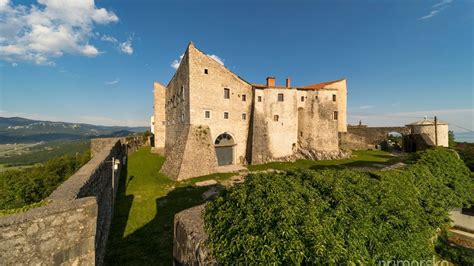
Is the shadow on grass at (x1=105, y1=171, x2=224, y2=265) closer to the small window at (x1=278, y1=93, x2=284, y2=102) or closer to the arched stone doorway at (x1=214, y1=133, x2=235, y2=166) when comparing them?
the arched stone doorway at (x1=214, y1=133, x2=235, y2=166)

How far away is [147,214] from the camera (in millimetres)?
11242

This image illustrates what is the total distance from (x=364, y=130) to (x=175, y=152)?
3587cm

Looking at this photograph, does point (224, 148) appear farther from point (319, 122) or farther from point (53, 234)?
point (53, 234)

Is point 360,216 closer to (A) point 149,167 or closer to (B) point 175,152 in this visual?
(B) point 175,152

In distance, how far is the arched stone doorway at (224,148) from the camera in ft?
77.1

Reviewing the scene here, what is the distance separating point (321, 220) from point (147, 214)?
34.1 ft

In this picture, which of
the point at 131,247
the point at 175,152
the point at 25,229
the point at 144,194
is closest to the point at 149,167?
the point at 175,152

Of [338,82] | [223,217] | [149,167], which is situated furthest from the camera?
[338,82]

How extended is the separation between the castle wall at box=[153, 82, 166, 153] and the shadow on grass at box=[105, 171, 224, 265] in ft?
76.2

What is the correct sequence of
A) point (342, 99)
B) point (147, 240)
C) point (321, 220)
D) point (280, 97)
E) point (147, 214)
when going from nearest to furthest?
point (321, 220)
point (147, 240)
point (147, 214)
point (280, 97)
point (342, 99)

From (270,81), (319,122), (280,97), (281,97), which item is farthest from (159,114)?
(319,122)

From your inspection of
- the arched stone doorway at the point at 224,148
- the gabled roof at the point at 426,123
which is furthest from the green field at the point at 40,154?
the gabled roof at the point at 426,123

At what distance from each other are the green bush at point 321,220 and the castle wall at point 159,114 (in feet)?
106

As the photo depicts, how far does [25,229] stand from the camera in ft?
13.0
